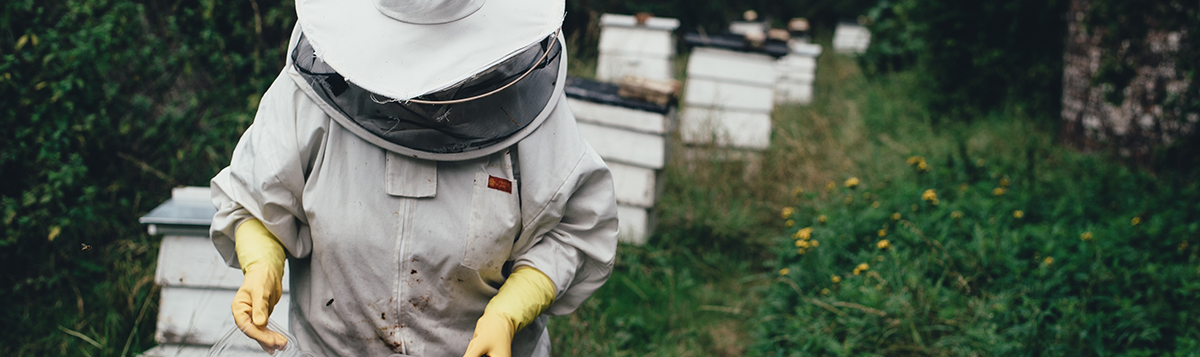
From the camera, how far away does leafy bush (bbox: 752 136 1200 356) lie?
3.01 meters

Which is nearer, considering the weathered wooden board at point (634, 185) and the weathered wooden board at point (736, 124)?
the weathered wooden board at point (634, 185)

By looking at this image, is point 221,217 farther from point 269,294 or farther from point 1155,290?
point 1155,290

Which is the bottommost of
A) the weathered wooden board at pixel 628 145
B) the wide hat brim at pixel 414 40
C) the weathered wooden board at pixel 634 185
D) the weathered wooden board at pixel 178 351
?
the weathered wooden board at pixel 178 351

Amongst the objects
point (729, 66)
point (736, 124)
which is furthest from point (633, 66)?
point (736, 124)

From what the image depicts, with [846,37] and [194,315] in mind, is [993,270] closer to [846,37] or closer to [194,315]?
[194,315]

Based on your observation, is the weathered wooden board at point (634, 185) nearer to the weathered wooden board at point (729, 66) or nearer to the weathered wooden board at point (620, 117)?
the weathered wooden board at point (620, 117)

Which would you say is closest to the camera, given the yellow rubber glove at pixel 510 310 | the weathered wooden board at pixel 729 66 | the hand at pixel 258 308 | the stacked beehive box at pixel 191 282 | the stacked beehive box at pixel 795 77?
the hand at pixel 258 308

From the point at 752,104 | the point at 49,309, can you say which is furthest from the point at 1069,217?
the point at 49,309

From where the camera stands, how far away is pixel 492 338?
66.4 inches

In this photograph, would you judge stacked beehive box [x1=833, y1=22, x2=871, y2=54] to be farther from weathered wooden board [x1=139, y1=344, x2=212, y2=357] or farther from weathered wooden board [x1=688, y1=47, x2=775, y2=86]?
weathered wooden board [x1=139, y1=344, x2=212, y2=357]

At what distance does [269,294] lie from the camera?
5.53 ft

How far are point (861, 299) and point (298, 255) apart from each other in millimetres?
2403

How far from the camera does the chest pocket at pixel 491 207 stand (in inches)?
69.3

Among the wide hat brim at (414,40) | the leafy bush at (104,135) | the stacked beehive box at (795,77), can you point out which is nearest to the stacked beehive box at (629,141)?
the leafy bush at (104,135)
